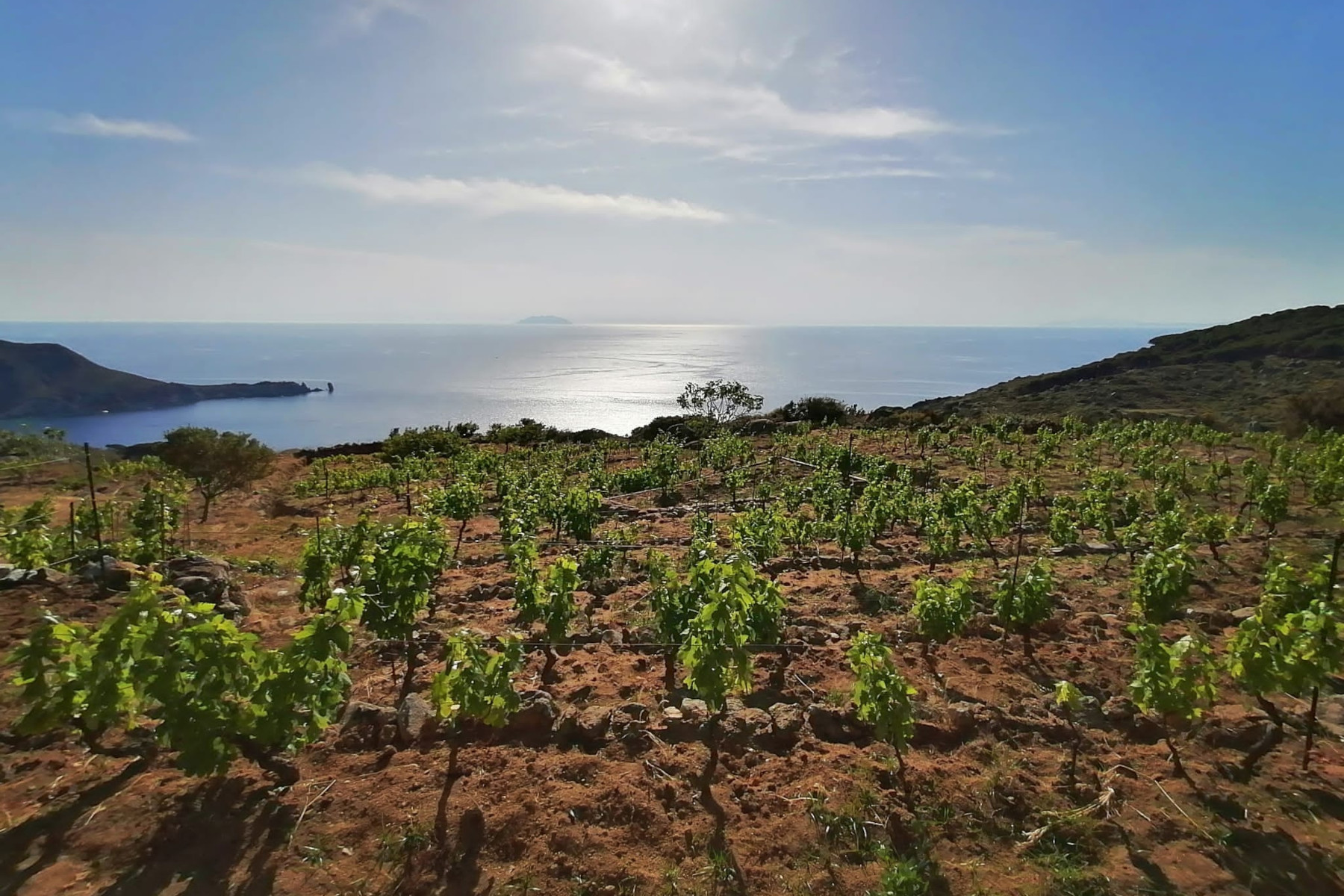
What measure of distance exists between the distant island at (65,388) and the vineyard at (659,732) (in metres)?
96.2

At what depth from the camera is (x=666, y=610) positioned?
22.1 feet

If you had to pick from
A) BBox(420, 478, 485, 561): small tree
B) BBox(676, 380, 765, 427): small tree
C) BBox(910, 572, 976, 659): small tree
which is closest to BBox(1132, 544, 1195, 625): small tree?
BBox(910, 572, 976, 659): small tree

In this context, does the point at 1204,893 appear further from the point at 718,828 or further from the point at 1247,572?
the point at 1247,572

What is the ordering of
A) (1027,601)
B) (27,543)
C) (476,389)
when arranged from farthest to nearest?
(476,389) → (27,543) → (1027,601)

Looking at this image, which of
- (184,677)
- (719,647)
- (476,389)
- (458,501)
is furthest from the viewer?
(476,389)

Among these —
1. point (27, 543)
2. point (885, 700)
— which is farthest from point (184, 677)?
point (27, 543)

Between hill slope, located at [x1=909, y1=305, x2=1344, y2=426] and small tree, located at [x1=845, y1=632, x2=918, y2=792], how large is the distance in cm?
4115

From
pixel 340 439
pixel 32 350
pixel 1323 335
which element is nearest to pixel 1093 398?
pixel 1323 335

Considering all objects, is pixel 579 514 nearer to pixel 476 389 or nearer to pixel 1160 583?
pixel 1160 583

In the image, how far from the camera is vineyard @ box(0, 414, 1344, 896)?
165 inches

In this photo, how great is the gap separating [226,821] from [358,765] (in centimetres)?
89

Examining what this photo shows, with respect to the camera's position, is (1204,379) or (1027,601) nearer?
(1027,601)

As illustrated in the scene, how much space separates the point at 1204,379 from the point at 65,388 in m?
133

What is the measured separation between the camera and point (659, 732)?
5.67 m
